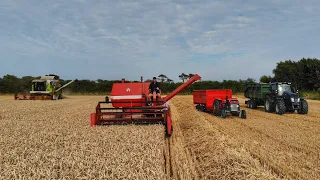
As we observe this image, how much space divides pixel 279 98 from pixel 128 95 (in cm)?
971

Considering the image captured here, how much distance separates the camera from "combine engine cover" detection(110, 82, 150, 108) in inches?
486

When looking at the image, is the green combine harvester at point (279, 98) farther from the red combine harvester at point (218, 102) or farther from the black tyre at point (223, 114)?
the black tyre at point (223, 114)

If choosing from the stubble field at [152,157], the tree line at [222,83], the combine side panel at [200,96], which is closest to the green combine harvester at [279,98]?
the combine side panel at [200,96]

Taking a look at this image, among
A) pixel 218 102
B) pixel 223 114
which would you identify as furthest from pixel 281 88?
pixel 223 114

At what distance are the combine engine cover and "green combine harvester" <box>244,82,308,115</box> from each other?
877 cm

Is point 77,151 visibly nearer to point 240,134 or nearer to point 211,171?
point 211,171

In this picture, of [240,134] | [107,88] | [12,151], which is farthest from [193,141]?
[107,88]

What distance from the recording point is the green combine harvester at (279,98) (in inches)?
691

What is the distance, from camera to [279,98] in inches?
707

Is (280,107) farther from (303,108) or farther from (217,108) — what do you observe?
(217,108)

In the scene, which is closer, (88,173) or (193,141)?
(88,173)

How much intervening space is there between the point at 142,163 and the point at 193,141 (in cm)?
443

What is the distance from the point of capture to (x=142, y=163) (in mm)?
4926

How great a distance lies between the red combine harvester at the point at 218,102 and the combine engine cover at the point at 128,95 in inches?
208
